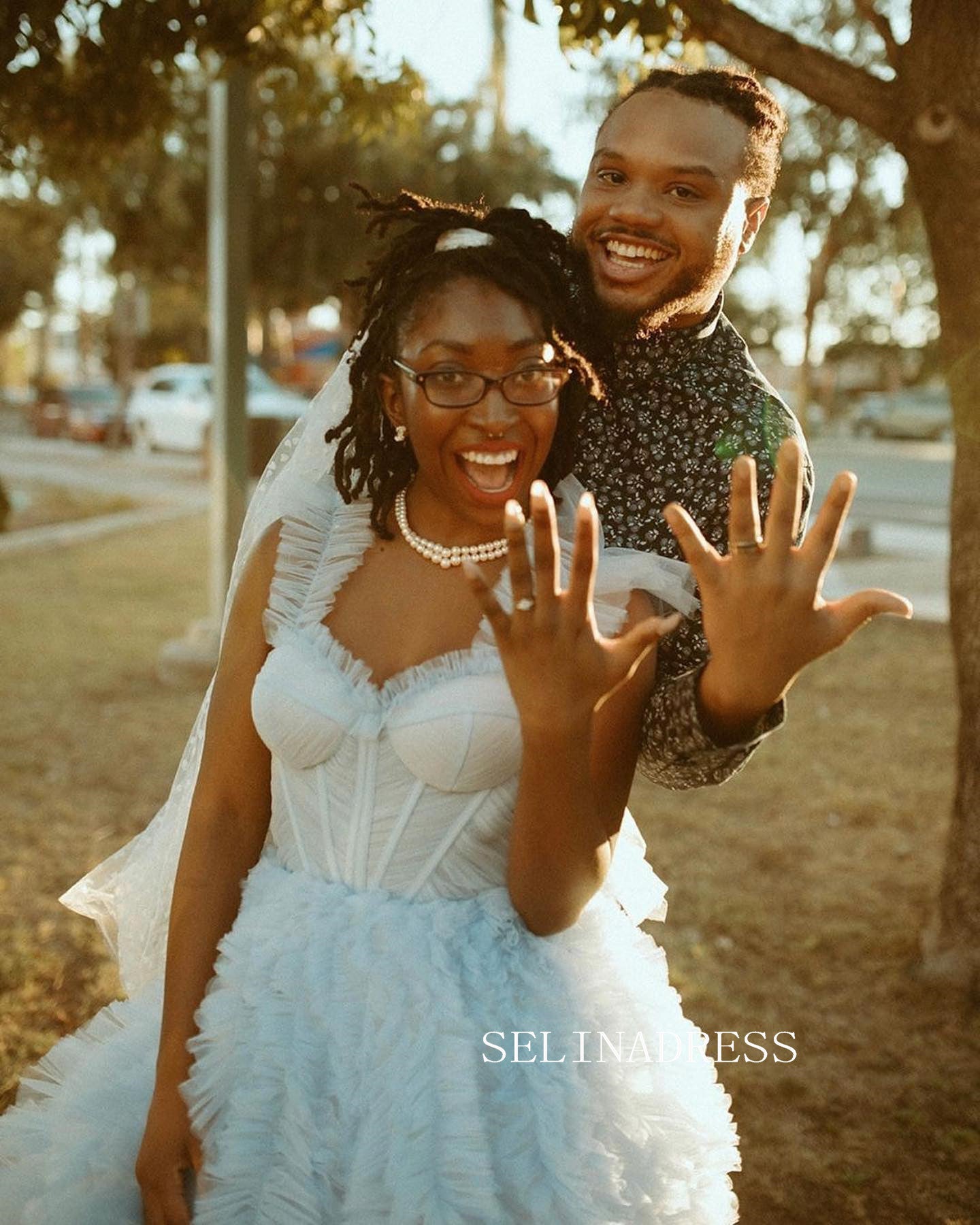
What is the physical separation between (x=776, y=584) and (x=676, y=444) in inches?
31.4

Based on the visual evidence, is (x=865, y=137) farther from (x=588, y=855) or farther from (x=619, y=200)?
(x=588, y=855)

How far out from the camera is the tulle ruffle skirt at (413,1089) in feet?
6.22

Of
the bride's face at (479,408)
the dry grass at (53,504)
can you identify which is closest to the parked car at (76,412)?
the dry grass at (53,504)

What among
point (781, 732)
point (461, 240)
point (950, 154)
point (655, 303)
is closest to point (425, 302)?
point (461, 240)

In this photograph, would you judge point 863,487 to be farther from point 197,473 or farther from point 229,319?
point 229,319

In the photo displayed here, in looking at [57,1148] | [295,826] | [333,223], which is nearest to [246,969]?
[295,826]

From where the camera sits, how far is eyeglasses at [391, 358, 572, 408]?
2.05 m

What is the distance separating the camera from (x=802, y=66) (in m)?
3.78

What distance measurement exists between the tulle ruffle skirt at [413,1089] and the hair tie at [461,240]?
1075mm

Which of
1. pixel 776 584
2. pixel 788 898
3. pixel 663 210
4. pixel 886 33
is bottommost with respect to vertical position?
pixel 788 898

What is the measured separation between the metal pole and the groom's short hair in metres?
5.23

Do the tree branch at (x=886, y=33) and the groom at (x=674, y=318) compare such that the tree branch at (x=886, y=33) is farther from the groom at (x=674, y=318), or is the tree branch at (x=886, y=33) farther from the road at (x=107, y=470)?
the road at (x=107, y=470)

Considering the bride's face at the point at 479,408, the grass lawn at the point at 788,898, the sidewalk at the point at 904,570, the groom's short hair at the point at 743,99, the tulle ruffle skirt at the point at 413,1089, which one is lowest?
the grass lawn at the point at 788,898

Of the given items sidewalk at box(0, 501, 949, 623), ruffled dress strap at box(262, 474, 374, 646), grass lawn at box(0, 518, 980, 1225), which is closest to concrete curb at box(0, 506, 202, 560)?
sidewalk at box(0, 501, 949, 623)
